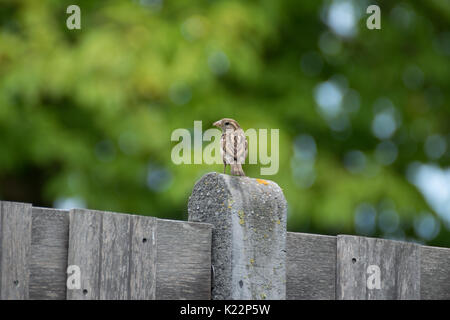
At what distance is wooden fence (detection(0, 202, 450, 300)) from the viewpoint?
71.6 inches

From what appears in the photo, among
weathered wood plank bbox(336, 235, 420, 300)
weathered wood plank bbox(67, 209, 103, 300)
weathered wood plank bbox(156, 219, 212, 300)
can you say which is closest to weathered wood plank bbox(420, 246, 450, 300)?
weathered wood plank bbox(336, 235, 420, 300)

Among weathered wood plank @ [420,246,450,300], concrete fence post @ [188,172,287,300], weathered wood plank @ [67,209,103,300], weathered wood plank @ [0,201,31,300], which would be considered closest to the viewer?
weathered wood plank @ [0,201,31,300]

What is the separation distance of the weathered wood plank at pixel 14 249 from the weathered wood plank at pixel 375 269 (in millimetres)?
1160

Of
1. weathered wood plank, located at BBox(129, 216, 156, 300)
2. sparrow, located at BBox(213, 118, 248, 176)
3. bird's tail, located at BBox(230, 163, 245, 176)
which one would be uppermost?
sparrow, located at BBox(213, 118, 248, 176)

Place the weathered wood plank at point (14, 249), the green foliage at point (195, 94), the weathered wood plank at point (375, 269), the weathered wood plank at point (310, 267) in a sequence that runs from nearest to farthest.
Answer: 1. the weathered wood plank at point (14, 249)
2. the weathered wood plank at point (310, 267)
3. the weathered wood plank at point (375, 269)
4. the green foliage at point (195, 94)

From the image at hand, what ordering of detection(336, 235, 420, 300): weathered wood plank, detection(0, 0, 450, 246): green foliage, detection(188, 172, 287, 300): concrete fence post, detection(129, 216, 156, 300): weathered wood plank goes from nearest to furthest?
detection(129, 216, 156, 300): weathered wood plank → detection(188, 172, 287, 300): concrete fence post → detection(336, 235, 420, 300): weathered wood plank → detection(0, 0, 450, 246): green foliage

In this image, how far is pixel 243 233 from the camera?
89.3 inches

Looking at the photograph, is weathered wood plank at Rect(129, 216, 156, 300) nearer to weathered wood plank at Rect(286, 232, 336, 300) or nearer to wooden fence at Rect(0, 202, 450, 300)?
wooden fence at Rect(0, 202, 450, 300)

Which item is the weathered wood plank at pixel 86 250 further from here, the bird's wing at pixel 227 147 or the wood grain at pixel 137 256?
the bird's wing at pixel 227 147

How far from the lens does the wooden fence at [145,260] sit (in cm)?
182

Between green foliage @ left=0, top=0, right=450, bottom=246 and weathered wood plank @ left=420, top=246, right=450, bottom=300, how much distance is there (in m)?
4.27

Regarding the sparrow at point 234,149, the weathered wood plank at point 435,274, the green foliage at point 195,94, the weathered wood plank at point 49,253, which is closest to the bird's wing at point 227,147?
the sparrow at point 234,149
